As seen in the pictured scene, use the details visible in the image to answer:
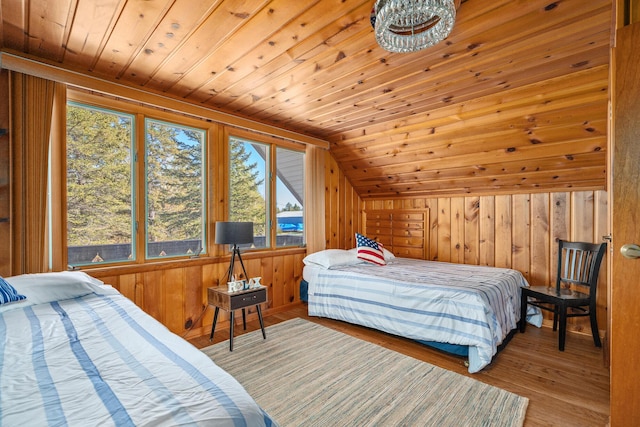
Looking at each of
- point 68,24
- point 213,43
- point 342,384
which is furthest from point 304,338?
point 68,24

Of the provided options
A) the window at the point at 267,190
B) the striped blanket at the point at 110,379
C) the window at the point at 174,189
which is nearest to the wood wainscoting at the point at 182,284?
the window at the point at 174,189

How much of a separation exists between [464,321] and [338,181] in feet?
8.95

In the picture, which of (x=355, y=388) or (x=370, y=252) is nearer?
(x=355, y=388)

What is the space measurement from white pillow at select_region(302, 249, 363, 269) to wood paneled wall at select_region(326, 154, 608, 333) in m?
0.66

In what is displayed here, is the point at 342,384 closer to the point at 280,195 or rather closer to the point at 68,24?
the point at 280,195

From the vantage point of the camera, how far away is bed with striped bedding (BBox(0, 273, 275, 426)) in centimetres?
81

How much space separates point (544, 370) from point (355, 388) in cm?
149

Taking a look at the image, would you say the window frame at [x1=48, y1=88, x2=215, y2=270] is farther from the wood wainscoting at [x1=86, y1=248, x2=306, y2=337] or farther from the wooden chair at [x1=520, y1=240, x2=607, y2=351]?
the wooden chair at [x1=520, y1=240, x2=607, y2=351]

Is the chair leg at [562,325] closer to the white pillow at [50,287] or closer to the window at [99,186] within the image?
the white pillow at [50,287]

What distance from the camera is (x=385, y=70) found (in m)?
2.37

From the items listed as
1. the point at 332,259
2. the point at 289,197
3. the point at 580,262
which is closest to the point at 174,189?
the point at 289,197

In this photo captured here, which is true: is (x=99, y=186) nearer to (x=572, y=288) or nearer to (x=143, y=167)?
(x=143, y=167)

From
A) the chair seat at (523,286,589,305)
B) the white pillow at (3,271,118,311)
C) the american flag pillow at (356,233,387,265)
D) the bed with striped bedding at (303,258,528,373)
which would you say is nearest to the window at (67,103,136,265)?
the white pillow at (3,271,118,311)

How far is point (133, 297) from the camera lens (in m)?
2.68
